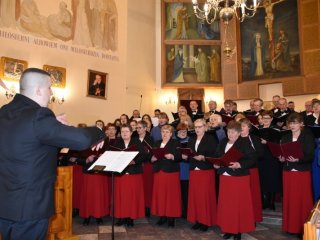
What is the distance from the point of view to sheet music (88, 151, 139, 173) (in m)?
3.57

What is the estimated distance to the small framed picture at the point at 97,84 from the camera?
38.8 ft

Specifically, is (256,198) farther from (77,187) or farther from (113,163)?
(77,187)

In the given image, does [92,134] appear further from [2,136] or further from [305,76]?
[305,76]

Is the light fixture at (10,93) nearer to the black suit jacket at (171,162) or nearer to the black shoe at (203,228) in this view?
the black suit jacket at (171,162)

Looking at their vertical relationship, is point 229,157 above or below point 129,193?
above

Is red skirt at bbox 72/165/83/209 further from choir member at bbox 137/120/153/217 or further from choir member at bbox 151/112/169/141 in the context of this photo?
choir member at bbox 151/112/169/141

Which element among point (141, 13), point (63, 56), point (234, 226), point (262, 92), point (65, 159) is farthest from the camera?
point (141, 13)

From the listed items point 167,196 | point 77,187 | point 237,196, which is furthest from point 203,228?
point 77,187

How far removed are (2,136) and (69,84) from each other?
31.0 ft

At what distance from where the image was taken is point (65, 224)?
4672 mm

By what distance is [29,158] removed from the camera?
2.02 m

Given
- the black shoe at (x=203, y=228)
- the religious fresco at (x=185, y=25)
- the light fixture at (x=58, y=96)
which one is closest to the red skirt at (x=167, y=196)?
the black shoe at (x=203, y=228)

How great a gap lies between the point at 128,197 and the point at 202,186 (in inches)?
48.4

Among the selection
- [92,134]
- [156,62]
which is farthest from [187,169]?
[156,62]
